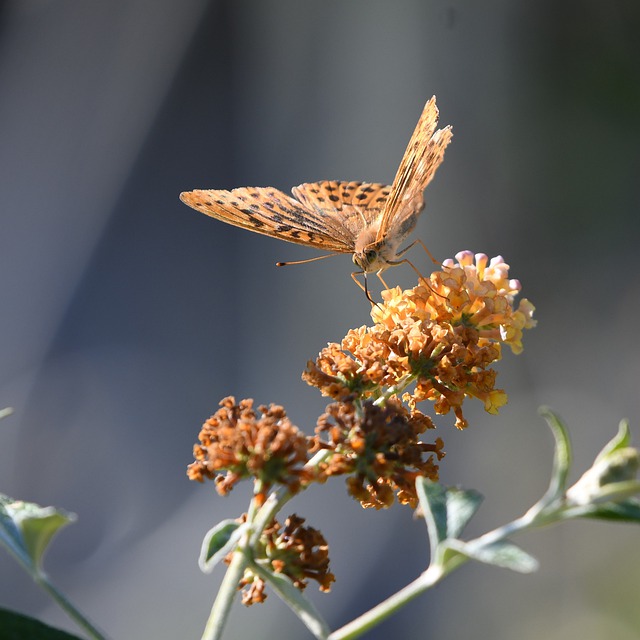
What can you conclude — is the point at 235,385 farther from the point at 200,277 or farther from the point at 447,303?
the point at 447,303

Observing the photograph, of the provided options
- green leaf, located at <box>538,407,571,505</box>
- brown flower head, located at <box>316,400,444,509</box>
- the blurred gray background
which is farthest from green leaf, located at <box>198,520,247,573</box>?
the blurred gray background

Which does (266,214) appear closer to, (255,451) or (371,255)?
(371,255)

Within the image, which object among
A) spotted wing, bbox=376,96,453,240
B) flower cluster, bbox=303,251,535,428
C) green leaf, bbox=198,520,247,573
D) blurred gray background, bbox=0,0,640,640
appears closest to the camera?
green leaf, bbox=198,520,247,573

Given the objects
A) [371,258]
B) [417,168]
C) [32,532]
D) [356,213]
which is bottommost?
[32,532]

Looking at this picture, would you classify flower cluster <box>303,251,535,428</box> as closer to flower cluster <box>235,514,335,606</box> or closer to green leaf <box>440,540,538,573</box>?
flower cluster <box>235,514,335,606</box>

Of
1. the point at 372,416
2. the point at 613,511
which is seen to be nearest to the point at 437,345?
the point at 372,416

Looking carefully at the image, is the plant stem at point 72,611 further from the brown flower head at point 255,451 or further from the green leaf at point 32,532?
the brown flower head at point 255,451

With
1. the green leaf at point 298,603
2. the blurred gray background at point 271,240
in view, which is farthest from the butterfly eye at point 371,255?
the blurred gray background at point 271,240

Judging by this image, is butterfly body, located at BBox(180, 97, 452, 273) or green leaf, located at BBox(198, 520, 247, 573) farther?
butterfly body, located at BBox(180, 97, 452, 273)
